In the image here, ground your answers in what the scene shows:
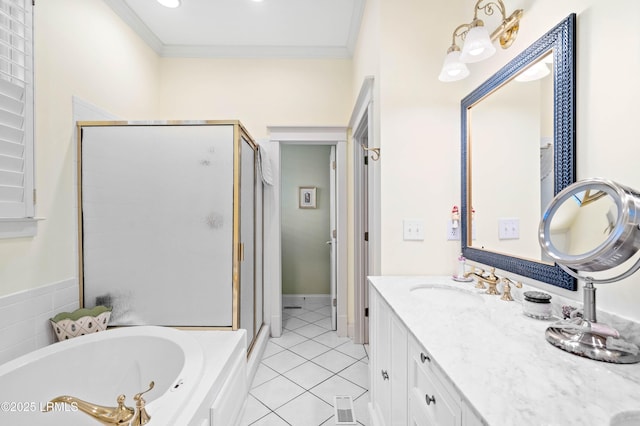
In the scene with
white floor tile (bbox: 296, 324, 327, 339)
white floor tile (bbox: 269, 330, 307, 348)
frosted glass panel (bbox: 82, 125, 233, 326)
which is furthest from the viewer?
white floor tile (bbox: 296, 324, 327, 339)

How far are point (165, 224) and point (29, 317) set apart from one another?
76 cm

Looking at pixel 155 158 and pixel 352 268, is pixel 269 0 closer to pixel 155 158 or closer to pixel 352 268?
pixel 155 158

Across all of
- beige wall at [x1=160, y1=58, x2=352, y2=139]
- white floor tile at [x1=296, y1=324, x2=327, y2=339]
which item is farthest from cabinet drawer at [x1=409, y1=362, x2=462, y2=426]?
beige wall at [x1=160, y1=58, x2=352, y2=139]

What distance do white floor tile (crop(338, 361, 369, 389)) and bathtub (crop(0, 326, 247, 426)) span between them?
824mm

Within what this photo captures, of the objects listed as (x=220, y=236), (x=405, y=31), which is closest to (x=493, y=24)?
(x=405, y=31)

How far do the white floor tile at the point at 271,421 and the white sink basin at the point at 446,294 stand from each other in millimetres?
1142

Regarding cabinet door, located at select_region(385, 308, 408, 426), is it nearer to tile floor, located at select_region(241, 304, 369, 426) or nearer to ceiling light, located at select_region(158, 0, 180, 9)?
tile floor, located at select_region(241, 304, 369, 426)

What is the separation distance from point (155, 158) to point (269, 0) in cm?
143

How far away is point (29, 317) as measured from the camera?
1397 millimetres

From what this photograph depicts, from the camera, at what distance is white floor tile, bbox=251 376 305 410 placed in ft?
6.08

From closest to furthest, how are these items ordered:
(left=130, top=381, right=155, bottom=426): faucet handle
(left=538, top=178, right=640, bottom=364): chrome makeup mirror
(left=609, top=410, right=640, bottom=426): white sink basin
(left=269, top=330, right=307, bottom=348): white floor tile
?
(left=609, top=410, right=640, bottom=426): white sink basin
(left=538, top=178, right=640, bottom=364): chrome makeup mirror
(left=130, top=381, right=155, bottom=426): faucet handle
(left=269, top=330, right=307, bottom=348): white floor tile

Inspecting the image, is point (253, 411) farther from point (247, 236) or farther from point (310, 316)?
point (310, 316)


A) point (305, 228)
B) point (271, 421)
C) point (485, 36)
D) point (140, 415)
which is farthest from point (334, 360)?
point (485, 36)

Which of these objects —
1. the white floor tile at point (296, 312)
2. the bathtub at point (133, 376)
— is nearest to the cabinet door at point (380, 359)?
the bathtub at point (133, 376)
